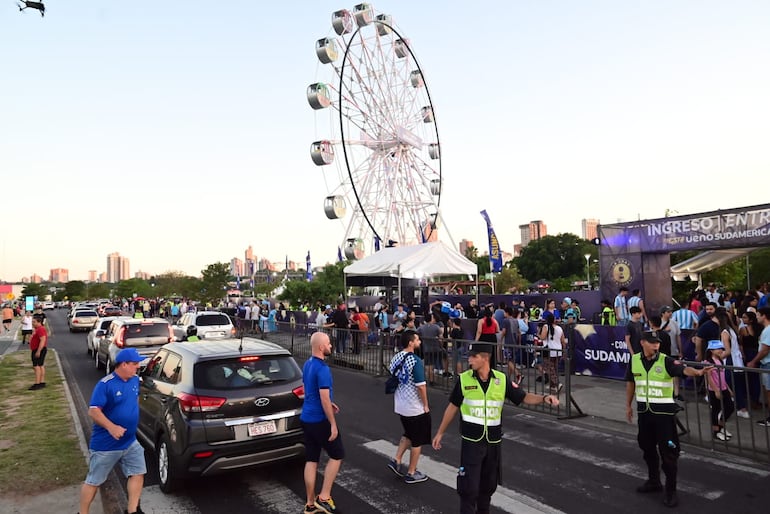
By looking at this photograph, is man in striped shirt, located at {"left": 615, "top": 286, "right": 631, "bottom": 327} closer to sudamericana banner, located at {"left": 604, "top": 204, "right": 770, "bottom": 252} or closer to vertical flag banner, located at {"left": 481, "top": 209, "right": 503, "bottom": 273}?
sudamericana banner, located at {"left": 604, "top": 204, "right": 770, "bottom": 252}

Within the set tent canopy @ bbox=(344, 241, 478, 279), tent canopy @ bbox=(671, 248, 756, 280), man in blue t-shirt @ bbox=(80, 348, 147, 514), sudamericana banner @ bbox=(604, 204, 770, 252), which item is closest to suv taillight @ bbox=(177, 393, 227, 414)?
man in blue t-shirt @ bbox=(80, 348, 147, 514)

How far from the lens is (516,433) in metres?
7.77

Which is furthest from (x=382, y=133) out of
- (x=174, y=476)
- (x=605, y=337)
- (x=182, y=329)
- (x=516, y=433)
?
(x=174, y=476)

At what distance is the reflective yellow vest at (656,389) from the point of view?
519 cm

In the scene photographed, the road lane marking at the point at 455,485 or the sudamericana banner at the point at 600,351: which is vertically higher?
the sudamericana banner at the point at 600,351

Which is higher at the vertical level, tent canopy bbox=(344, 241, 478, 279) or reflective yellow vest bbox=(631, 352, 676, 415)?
tent canopy bbox=(344, 241, 478, 279)

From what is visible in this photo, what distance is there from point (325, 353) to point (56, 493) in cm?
338

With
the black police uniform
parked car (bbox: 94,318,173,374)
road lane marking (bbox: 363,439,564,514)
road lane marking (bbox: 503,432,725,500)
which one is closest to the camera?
the black police uniform

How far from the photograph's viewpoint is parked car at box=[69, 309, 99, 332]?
30.2 metres

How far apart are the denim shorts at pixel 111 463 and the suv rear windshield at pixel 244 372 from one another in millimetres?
991

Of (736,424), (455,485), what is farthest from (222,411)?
(736,424)

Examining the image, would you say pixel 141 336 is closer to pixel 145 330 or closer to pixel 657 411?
pixel 145 330

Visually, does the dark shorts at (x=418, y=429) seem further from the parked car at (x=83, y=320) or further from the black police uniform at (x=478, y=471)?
the parked car at (x=83, y=320)

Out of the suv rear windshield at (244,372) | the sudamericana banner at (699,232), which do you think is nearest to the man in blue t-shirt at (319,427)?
the suv rear windshield at (244,372)
